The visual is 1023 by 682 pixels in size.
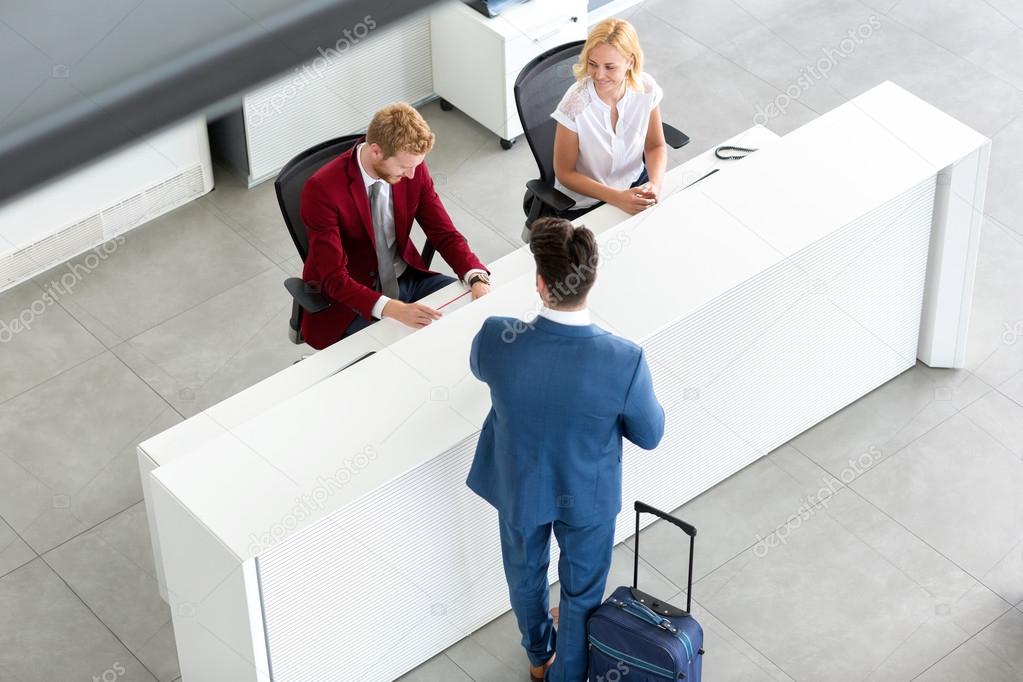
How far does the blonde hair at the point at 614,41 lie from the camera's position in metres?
3.73

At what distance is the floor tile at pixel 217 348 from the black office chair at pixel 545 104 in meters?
1.06

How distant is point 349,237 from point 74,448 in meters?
1.31

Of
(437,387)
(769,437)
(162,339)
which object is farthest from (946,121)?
(162,339)

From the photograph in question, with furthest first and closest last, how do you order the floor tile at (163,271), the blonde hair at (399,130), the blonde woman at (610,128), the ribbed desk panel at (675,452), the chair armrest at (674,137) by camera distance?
the floor tile at (163,271) < the chair armrest at (674,137) < the blonde woman at (610,128) < the blonde hair at (399,130) < the ribbed desk panel at (675,452)

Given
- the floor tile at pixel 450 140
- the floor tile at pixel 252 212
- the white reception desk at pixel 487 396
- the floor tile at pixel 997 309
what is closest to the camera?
the white reception desk at pixel 487 396

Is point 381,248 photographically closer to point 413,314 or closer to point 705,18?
point 413,314

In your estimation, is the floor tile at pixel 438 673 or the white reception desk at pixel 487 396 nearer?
the white reception desk at pixel 487 396

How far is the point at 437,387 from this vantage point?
326cm

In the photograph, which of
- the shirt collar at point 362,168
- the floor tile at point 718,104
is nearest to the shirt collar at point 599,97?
the shirt collar at point 362,168

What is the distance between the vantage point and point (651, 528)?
400 centimetres

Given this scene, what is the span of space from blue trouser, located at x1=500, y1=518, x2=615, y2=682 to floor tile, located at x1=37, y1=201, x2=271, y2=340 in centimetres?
202

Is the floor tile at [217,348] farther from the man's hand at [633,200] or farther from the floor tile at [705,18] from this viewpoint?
the floor tile at [705,18]

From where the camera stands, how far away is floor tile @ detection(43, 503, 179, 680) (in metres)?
3.63

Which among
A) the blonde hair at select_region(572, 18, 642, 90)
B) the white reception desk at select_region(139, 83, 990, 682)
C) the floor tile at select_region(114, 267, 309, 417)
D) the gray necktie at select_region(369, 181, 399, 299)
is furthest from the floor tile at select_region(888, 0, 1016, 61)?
the gray necktie at select_region(369, 181, 399, 299)
